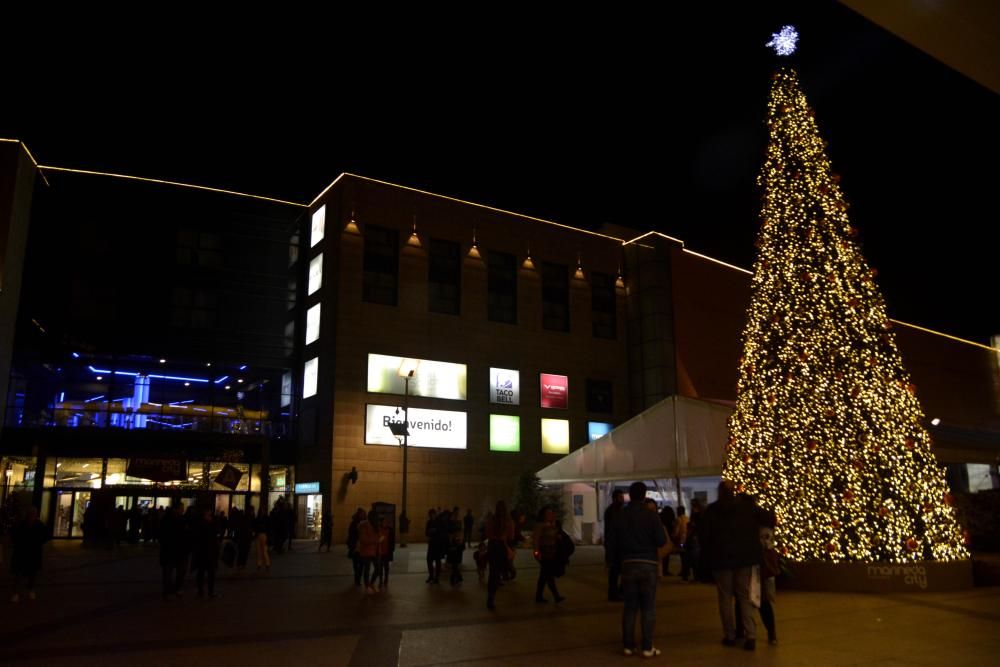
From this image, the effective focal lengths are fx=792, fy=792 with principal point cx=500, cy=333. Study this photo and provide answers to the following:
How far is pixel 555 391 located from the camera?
4366 cm

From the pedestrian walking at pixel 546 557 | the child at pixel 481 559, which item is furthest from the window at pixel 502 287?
the pedestrian walking at pixel 546 557

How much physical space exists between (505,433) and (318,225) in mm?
14677


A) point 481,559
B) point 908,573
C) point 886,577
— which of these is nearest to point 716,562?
point 886,577

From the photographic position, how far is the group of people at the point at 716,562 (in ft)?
27.2

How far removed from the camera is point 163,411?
37.7 metres

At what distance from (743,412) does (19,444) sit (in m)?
32.2

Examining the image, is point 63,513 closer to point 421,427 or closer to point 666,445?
point 421,427

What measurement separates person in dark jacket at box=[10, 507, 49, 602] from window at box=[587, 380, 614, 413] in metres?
33.6

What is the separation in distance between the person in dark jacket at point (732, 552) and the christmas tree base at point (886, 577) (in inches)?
203

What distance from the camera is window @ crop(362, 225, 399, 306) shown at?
130 feet

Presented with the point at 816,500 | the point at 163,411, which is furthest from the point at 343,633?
the point at 163,411

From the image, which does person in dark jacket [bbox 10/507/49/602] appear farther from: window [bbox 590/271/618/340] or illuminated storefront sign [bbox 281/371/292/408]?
window [bbox 590/271/618/340]

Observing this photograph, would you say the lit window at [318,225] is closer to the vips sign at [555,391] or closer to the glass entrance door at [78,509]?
the vips sign at [555,391]

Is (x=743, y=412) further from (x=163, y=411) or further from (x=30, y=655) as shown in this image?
(x=163, y=411)
